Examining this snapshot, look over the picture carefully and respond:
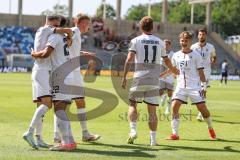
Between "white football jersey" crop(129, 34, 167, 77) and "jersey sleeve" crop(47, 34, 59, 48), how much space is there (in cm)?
173

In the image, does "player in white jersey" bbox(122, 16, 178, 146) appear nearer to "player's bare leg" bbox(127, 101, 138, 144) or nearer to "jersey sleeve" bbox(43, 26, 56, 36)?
"player's bare leg" bbox(127, 101, 138, 144)

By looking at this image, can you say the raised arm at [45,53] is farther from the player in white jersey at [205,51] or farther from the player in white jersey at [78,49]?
the player in white jersey at [205,51]

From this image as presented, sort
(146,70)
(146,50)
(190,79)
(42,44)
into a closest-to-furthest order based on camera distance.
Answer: (42,44) → (146,50) → (146,70) → (190,79)

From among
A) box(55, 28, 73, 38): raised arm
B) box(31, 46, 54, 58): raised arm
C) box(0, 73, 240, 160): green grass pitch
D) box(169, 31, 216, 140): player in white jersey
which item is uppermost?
box(55, 28, 73, 38): raised arm

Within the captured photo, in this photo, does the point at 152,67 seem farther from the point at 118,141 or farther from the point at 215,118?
the point at 215,118

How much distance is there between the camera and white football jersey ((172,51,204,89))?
13.1 meters

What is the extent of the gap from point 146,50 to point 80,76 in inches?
57.6

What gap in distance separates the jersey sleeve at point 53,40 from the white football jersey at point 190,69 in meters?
3.60

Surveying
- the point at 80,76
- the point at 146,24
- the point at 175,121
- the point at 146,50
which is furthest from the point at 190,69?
the point at 80,76

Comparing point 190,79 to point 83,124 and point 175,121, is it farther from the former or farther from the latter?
point 83,124

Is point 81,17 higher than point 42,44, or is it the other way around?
point 81,17

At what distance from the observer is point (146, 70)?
11.7m

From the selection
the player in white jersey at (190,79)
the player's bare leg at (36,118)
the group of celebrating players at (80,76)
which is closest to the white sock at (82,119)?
the group of celebrating players at (80,76)

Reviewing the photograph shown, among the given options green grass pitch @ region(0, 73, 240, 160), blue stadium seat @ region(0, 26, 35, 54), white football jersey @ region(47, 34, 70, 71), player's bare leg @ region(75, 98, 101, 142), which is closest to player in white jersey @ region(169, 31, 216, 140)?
green grass pitch @ region(0, 73, 240, 160)
